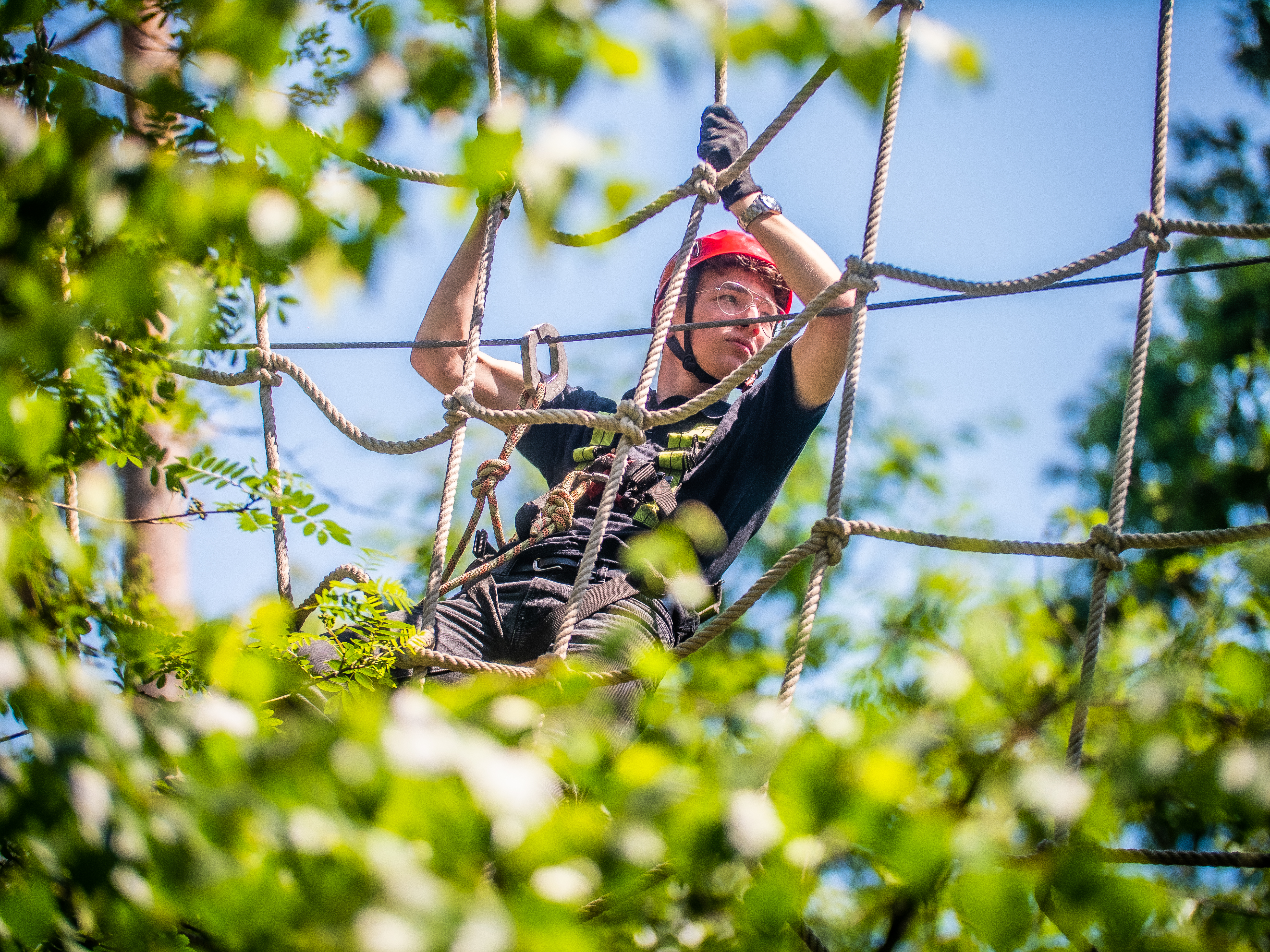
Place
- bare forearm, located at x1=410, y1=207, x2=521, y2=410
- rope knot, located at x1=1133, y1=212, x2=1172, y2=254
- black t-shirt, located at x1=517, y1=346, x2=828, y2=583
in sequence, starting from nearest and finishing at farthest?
1. rope knot, located at x1=1133, y1=212, x2=1172, y2=254
2. black t-shirt, located at x1=517, y1=346, x2=828, y2=583
3. bare forearm, located at x1=410, y1=207, x2=521, y2=410

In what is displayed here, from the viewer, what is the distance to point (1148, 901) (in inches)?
27.6

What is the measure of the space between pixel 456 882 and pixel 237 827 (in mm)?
147

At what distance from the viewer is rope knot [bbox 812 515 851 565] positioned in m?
1.70

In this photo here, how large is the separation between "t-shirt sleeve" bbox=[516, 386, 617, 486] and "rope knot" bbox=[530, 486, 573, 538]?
36cm

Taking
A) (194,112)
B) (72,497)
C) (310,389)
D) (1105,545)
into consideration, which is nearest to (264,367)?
(310,389)

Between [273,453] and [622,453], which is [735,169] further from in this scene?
[273,453]

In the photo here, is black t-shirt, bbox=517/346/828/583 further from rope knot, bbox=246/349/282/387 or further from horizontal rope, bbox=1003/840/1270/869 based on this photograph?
horizontal rope, bbox=1003/840/1270/869

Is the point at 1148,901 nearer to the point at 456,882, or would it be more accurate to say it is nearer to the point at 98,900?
the point at 456,882

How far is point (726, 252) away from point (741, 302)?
0.18 m

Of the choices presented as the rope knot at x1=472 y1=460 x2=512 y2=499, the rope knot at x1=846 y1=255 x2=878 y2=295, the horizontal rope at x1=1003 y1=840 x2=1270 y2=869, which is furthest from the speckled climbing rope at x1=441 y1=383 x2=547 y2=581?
the horizontal rope at x1=1003 y1=840 x2=1270 y2=869

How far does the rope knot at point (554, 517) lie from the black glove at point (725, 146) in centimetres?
71

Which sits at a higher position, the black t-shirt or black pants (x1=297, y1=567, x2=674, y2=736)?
the black t-shirt

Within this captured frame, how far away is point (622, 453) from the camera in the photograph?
1918 millimetres

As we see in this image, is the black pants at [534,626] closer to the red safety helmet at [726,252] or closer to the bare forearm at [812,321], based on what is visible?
the bare forearm at [812,321]
